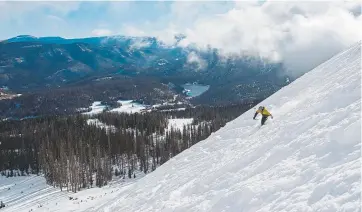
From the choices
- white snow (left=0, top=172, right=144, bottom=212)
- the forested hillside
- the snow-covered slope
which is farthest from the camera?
the forested hillside

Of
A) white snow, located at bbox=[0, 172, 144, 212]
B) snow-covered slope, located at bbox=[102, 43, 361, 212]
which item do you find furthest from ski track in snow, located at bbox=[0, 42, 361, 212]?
white snow, located at bbox=[0, 172, 144, 212]

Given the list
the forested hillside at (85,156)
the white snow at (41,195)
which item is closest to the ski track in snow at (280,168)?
the white snow at (41,195)

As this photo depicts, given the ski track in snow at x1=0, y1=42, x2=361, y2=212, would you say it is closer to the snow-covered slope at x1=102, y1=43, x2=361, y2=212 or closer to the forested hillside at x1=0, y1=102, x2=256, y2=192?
the snow-covered slope at x1=102, y1=43, x2=361, y2=212

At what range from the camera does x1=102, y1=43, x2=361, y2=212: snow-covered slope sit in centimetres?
1545

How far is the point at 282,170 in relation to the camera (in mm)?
19422

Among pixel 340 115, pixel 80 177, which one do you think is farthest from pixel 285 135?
pixel 80 177

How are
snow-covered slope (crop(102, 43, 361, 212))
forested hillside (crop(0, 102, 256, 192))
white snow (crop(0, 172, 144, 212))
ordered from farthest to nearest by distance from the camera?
forested hillside (crop(0, 102, 256, 192)) < white snow (crop(0, 172, 144, 212)) < snow-covered slope (crop(102, 43, 361, 212))

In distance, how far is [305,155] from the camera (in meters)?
19.5

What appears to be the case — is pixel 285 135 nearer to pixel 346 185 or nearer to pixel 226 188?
pixel 226 188

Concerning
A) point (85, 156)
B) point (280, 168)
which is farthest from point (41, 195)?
point (280, 168)

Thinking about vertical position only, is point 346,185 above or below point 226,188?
above

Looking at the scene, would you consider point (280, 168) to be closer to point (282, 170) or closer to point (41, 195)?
point (282, 170)

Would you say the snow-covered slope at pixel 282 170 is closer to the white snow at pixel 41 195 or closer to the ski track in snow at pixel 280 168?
the ski track in snow at pixel 280 168

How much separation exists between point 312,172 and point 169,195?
40.3 feet
